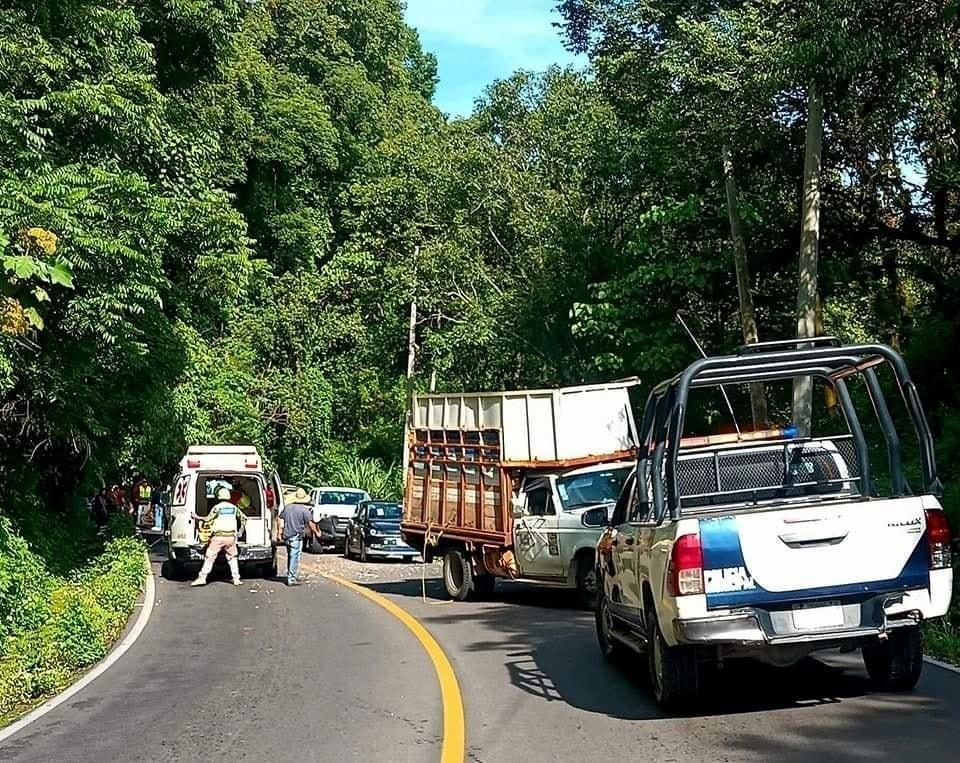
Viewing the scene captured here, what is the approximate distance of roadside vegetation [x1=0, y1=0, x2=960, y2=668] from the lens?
689 inches

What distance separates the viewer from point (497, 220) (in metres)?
→ 38.5

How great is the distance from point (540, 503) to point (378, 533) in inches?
508

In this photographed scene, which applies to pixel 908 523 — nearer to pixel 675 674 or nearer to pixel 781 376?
pixel 781 376

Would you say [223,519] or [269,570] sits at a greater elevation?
[223,519]

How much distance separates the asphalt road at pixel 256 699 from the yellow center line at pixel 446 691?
0.31 feet

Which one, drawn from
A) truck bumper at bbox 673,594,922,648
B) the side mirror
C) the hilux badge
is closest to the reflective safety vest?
the side mirror

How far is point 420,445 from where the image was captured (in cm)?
2028

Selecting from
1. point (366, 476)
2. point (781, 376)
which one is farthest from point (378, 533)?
point (781, 376)

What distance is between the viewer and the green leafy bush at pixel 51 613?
11.9m

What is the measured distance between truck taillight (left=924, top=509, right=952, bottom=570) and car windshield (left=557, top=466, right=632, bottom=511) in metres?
8.05

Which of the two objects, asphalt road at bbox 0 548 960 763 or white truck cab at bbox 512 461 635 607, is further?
white truck cab at bbox 512 461 635 607

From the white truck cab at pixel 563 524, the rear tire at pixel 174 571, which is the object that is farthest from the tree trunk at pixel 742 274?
the rear tire at pixel 174 571

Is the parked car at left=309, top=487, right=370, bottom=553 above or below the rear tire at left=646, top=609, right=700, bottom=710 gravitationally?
above

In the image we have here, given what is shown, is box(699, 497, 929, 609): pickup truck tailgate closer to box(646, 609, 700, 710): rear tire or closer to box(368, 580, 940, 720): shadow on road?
box(646, 609, 700, 710): rear tire
